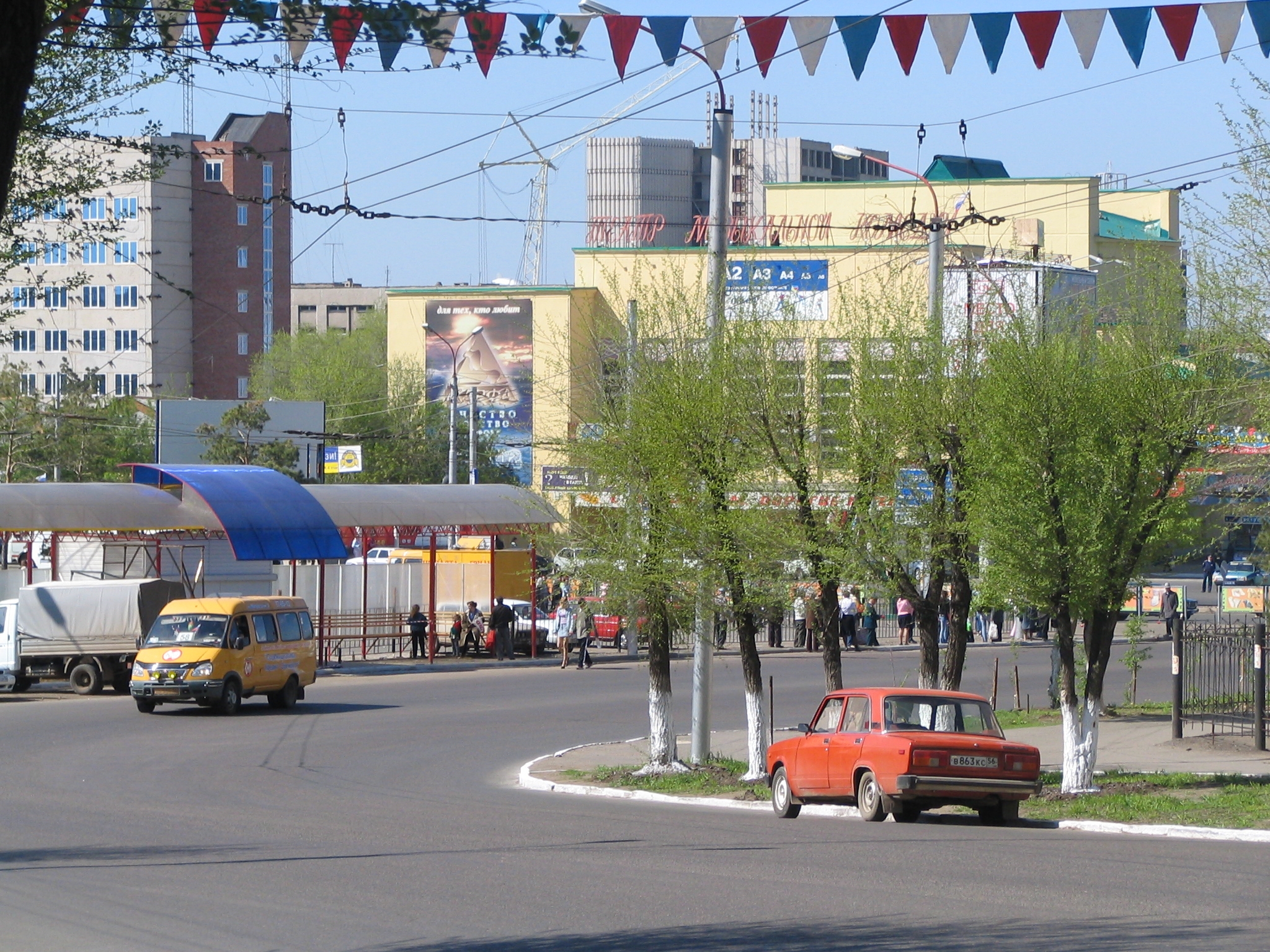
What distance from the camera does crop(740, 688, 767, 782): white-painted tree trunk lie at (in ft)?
63.9

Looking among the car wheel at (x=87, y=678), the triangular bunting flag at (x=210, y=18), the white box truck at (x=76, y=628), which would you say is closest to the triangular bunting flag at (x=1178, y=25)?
the triangular bunting flag at (x=210, y=18)

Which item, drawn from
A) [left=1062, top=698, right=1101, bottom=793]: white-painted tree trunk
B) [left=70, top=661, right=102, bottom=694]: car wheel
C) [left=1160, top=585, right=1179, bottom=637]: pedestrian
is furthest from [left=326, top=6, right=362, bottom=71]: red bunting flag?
[left=1160, top=585, right=1179, bottom=637]: pedestrian

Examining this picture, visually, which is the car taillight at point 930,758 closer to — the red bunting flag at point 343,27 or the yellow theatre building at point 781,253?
the red bunting flag at point 343,27

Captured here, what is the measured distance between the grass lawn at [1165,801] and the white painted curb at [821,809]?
0.97ft

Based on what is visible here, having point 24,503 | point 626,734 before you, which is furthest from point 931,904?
point 24,503

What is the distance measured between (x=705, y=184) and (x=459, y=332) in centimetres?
8296

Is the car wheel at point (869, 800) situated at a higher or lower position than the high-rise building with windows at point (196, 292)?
lower

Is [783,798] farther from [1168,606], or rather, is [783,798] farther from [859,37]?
[1168,606]

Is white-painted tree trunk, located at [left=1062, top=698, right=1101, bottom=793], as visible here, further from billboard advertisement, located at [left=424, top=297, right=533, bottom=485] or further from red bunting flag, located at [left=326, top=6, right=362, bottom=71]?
billboard advertisement, located at [left=424, top=297, right=533, bottom=485]

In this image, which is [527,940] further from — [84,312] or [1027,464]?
[84,312]

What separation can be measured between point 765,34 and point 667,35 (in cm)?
97

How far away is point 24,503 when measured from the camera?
1409 inches

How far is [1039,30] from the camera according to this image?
14.5m

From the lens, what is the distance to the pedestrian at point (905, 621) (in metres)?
46.9
